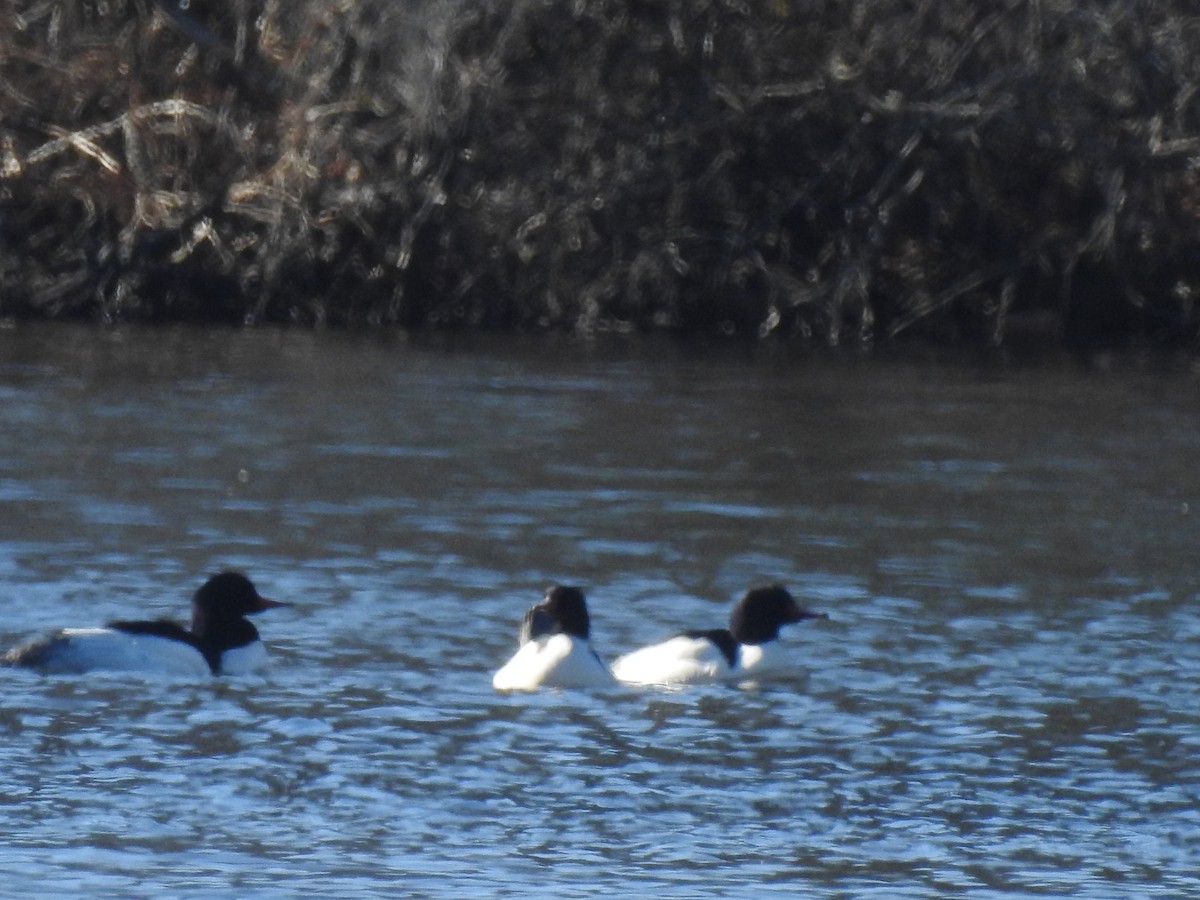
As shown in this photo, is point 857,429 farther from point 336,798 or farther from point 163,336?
point 336,798

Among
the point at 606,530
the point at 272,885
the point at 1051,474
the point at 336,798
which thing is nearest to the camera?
the point at 272,885

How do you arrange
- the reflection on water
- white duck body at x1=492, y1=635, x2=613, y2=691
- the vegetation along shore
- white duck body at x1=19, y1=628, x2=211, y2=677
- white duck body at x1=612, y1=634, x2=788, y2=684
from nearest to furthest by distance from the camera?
1. the reflection on water
2. white duck body at x1=492, y1=635, x2=613, y2=691
3. white duck body at x1=19, y1=628, x2=211, y2=677
4. white duck body at x1=612, y1=634, x2=788, y2=684
5. the vegetation along shore

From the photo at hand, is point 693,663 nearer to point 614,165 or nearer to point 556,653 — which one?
point 556,653

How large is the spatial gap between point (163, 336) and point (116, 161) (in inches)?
90.3

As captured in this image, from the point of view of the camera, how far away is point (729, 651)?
9.81m

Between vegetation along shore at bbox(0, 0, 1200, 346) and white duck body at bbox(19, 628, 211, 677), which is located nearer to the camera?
→ white duck body at bbox(19, 628, 211, 677)

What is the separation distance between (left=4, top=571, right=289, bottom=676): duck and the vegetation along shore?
13310mm

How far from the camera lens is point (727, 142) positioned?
78.7 feet

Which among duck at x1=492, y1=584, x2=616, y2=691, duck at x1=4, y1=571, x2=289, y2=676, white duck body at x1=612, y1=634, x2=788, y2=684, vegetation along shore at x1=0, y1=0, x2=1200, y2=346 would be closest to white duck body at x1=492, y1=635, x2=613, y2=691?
duck at x1=492, y1=584, x2=616, y2=691

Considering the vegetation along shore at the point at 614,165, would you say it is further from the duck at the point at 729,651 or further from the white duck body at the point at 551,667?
the white duck body at the point at 551,667

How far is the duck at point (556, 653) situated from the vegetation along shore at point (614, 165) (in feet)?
44.1

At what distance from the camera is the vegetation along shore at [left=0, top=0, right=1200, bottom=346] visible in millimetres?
22984

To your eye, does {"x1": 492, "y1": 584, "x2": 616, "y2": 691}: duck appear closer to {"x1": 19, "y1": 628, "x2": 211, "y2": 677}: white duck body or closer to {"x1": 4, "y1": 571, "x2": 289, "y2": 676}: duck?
{"x1": 4, "y1": 571, "x2": 289, "y2": 676}: duck

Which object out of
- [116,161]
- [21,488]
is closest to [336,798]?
[21,488]
